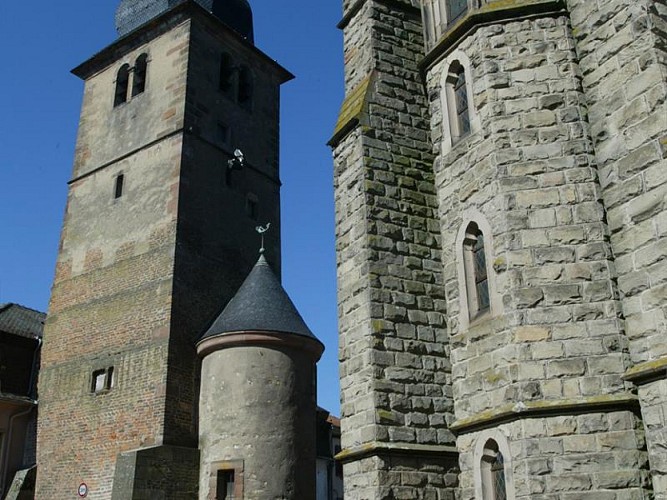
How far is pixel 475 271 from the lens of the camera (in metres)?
8.62

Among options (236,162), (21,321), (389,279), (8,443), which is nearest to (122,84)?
(236,162)

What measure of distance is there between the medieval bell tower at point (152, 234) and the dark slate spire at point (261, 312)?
1274 millimetres

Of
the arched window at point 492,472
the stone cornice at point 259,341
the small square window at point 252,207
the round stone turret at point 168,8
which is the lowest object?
the arched window at point 492,472

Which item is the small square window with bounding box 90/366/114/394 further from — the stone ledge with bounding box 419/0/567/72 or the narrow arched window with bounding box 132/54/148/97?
the stone ledge with bounding box 419/0/567/72

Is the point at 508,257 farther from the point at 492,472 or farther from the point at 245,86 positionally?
the point at 245,86

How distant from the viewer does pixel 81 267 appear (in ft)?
68.4

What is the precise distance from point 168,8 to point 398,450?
1826 cm

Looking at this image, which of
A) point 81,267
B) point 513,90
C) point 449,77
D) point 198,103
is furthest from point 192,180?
point 513,90

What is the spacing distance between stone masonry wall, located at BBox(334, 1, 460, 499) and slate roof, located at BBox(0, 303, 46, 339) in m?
16.8

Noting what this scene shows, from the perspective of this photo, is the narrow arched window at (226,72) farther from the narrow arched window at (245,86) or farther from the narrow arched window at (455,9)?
the narrow arched window at (455,9)

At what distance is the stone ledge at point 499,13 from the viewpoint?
8.71 m

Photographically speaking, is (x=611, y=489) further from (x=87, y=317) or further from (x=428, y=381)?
(x=87, y=317)

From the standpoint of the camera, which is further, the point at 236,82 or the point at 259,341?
the point at 236,82

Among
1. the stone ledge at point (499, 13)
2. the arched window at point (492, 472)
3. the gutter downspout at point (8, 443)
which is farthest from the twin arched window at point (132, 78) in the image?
the arched window at point (492, 472)
